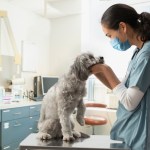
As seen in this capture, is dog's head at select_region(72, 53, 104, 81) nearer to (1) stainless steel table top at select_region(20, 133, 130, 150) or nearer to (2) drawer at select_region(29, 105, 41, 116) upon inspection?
(1) stainless steel table top at select_region(20, 133, 130, 150)

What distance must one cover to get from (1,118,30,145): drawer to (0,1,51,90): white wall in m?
0.93

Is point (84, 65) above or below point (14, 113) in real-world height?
above

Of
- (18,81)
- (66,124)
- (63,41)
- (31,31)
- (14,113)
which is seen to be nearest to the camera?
(66,124)

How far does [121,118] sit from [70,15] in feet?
12.0

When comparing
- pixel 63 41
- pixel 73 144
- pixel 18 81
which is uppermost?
pixel 63 41

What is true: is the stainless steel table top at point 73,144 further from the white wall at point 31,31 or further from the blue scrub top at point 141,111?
the white wall at point 31,31

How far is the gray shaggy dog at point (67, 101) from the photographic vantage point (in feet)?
3.98

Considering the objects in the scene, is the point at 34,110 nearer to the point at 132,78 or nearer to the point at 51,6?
the point at 51,6

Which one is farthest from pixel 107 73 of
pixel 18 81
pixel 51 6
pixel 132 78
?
pixel 51 6

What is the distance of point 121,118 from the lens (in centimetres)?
120

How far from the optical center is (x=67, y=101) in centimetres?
121

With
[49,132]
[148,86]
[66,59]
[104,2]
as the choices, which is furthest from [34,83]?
[148,86]

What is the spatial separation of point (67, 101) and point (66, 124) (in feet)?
0.35

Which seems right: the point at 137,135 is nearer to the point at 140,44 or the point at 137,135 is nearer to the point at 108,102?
the point at 140,44
